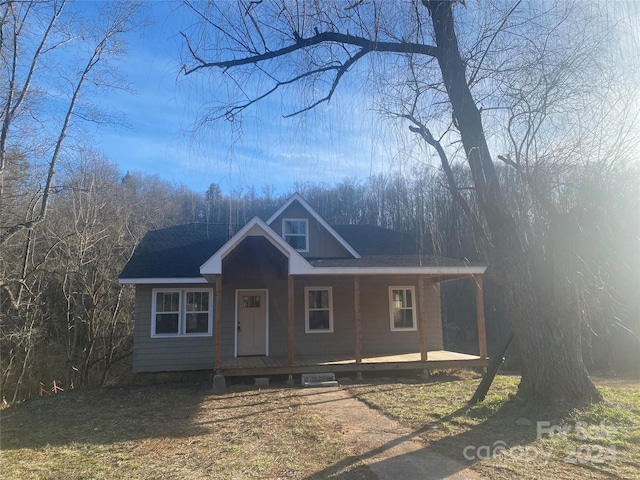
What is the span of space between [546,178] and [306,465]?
4.41m

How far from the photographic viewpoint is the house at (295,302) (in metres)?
11.2

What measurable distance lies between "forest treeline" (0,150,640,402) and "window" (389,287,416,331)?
4.09 m

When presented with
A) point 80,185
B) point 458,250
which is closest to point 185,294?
point 80,185

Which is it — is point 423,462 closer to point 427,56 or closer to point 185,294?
point 427,56

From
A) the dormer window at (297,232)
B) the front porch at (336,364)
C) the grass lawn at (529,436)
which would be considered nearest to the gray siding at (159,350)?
the front porch at (336,364)

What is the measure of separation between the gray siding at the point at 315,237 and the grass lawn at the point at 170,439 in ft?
17.1

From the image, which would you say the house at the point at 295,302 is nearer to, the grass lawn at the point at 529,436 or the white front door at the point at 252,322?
the white front door at the point at 252,322

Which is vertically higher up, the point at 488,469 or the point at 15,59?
the point at 15,59

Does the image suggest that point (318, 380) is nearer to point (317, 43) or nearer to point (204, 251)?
point (204, 251)

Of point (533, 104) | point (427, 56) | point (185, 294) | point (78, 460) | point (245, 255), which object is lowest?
point (78, 460)

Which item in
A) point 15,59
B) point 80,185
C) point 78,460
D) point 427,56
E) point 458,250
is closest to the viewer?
point 78,460

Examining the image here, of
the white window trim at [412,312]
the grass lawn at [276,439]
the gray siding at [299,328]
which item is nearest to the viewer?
the grass lawn at [276,439]

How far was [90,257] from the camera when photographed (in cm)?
1802

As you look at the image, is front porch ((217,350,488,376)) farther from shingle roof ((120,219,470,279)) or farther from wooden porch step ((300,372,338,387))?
shingle roof ((120,219,470,279))
